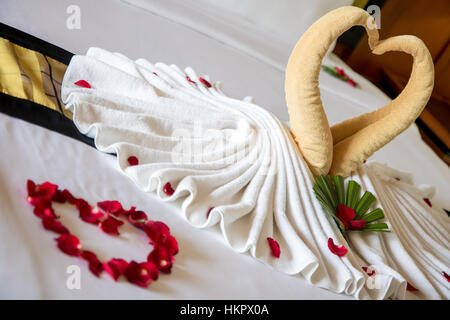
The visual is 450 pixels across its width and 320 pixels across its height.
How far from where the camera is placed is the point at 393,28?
3984mm

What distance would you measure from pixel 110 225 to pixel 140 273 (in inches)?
4.8

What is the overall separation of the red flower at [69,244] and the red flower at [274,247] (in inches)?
17.8

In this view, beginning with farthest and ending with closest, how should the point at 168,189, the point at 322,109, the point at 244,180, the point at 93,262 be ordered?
the point at 322,109 < the point at 244,180 < the point at 168,189 < the point at 93,262

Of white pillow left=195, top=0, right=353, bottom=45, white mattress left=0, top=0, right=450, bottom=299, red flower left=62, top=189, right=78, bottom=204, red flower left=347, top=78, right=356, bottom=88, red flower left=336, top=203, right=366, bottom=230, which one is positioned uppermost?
white pillow left=195, top=0, right=353, bottom=45

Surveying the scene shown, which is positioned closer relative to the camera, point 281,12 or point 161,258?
point 161,258

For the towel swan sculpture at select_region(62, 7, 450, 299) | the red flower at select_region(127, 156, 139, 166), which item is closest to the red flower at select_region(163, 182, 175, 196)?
the towel swan sculpture at select_region(62, 7, 450, 299)

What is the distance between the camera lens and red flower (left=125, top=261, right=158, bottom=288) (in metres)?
0.67

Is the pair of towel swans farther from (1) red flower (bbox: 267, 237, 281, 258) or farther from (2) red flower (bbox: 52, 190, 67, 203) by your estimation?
(2) red flower (bbox: 52, 190, 67, 203)

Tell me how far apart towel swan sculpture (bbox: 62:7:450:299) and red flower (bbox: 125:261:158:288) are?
219mm

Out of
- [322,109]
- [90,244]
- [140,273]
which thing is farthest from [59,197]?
[322,109]

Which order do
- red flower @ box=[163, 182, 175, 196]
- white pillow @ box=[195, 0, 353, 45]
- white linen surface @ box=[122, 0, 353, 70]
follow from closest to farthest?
red flower @ box=[163, 182, 175, 196] < white linen surface @ box=[122, 0, 353, 70] < white pillow @ box=[195, 0, 353, 45]

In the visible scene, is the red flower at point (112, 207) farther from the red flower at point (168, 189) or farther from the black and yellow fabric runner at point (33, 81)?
the black and yellow fabric runner at point (33, 81)

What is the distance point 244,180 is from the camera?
3.35ft

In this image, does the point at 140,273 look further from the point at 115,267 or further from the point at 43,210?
the point at 43,210
